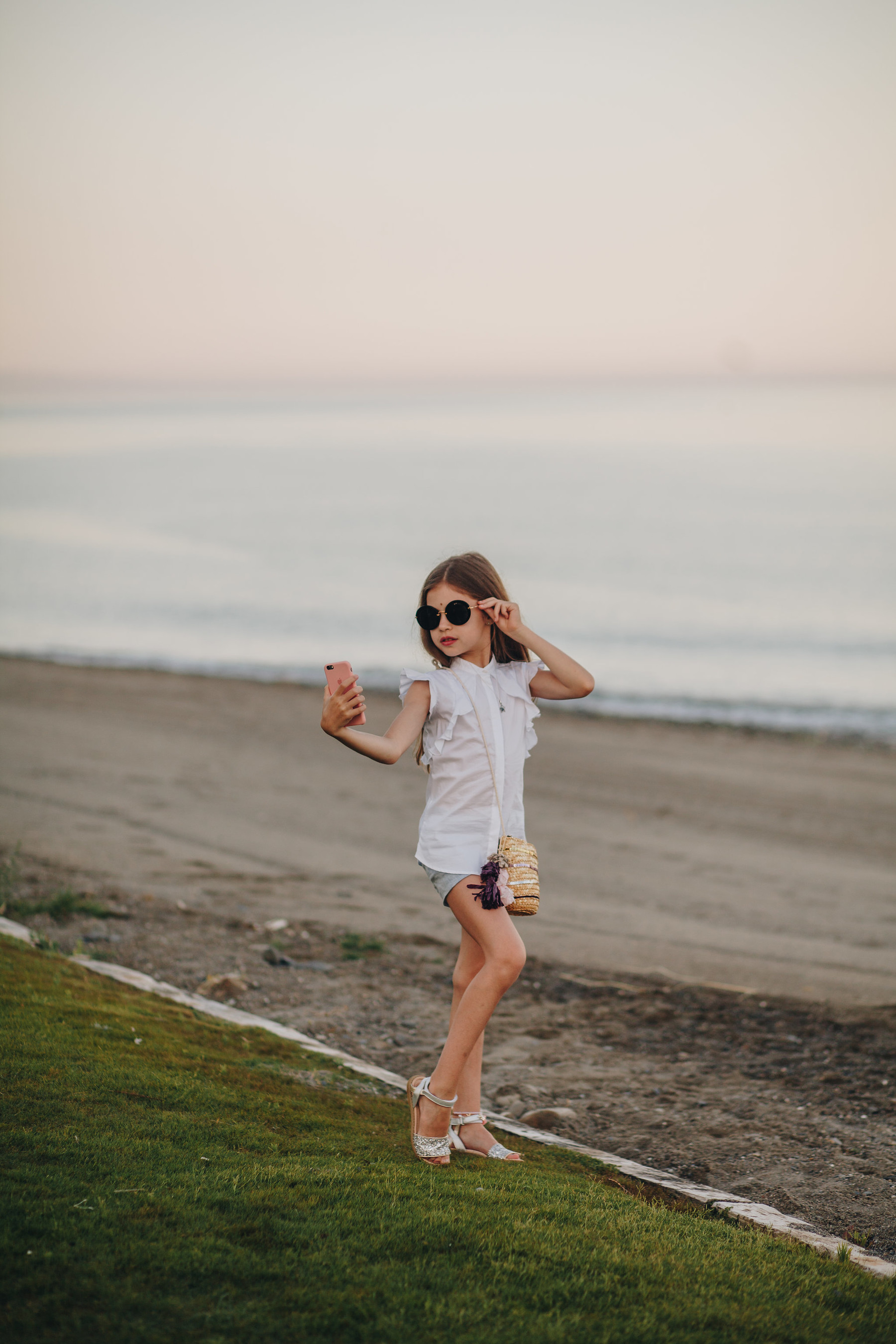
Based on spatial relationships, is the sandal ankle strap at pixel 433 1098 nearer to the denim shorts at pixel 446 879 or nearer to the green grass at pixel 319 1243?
the green grass at pixel 319 1243

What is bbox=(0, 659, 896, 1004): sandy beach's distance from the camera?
863 centimetres

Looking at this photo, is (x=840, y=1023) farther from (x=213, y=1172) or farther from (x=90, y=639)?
(x=90, y=639)

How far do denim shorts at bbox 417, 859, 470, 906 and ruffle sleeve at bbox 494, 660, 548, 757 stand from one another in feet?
1.73

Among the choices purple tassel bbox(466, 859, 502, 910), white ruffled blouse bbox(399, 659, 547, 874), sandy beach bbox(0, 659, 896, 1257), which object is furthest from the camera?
sandy beach bbox(0, 659, 896, 1257)

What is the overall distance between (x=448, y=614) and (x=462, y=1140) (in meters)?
1.85

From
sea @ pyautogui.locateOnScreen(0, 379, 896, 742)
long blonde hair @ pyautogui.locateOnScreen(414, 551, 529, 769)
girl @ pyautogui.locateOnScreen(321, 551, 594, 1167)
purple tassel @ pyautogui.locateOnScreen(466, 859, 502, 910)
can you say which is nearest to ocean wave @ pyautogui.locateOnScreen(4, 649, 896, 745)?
sea @ pyautogui.locateOnScreen(0, 379, 896, 742)

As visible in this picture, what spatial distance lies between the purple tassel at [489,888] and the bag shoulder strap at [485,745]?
0.15 meters

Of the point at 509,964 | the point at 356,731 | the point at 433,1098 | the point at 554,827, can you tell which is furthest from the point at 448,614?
the point at 554,827

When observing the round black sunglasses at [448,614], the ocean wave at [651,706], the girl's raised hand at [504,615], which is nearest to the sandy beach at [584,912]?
the ocean wave at [651,706]

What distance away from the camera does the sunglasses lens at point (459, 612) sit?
377 cm

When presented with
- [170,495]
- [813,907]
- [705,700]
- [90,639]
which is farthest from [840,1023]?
[170,495]

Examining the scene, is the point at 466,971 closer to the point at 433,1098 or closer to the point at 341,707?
the point at 433,1098

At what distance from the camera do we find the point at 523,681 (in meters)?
3.92

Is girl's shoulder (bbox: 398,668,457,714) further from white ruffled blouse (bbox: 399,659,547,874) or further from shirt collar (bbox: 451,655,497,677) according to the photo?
shirt collar (bbox: 451,655,497,677)
